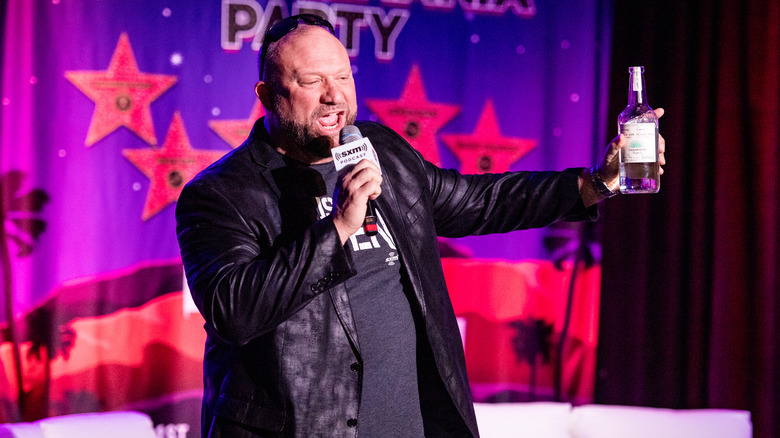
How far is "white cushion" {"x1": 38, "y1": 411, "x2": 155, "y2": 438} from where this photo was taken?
281 cm

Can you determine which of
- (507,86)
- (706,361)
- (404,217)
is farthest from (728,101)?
(404,217)

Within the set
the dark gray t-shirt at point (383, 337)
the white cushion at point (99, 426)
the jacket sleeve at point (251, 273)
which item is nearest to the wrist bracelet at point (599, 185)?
the dark gray t-shirt at point (383, 337)

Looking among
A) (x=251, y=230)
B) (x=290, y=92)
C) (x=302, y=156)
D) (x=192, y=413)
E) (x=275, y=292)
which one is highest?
(x=290, y=92)

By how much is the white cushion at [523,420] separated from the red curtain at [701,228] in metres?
0.61

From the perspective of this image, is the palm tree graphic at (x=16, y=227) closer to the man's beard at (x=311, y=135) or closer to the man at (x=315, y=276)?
the man at (x=315, y=276)

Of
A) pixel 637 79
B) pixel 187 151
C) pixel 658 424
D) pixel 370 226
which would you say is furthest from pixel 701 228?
pixel 370 226

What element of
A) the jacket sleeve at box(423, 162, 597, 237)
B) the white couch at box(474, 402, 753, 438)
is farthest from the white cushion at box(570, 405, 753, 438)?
the jacket sleeve at box(423, 162, 597, 237)

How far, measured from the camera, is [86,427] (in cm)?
285

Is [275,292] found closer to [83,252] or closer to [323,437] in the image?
[323,437]

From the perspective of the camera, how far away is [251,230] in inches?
65.9

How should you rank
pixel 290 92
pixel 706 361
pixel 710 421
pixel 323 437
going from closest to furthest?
pixel 323 437 → pixel 290 92 → pixel 710 421 → pixel 706 361

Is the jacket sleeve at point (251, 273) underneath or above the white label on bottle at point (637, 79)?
underneath

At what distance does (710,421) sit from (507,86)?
6.08 feet

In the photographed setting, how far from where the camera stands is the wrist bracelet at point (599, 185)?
6.52ft
